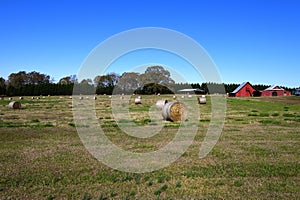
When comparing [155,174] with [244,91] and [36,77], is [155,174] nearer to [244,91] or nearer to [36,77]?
[244,91]

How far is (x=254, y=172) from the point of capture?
312 inches

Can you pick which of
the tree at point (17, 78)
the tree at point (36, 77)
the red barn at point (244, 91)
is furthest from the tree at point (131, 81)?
the tree at point (36, 77)

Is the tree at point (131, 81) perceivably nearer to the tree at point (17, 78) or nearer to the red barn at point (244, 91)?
the red barn at point (244, 91)

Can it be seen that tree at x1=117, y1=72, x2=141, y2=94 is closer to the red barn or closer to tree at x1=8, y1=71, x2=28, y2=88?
the red barn

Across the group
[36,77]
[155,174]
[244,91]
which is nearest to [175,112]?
[155,174]

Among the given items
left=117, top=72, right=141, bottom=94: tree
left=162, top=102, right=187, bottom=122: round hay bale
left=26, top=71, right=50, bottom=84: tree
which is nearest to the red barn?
left=117, top=72, right=141, bottom=94: tree

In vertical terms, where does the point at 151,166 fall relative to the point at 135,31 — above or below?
below

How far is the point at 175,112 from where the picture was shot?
1995 cm

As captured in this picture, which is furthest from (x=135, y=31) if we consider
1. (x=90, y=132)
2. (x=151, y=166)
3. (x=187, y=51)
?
(x=90, y=132)

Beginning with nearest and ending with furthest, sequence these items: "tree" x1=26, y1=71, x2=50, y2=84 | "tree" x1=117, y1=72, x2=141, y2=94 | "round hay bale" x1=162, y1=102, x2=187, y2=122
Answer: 1. "round hay bale" x1=162, y1=102, x2=187, y2=122
2. "tree" x1=117, y1=72, x2=141, y2=94
3. "tree" x1=26, y1=71, x2=50, y2=84

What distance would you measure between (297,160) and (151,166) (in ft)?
14.2

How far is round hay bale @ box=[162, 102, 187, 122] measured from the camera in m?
19.8

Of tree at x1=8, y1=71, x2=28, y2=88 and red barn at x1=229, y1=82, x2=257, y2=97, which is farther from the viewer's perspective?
tree at x1=8, y1=71, x2=28, y2=88

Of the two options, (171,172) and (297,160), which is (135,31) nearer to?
(171,172)
